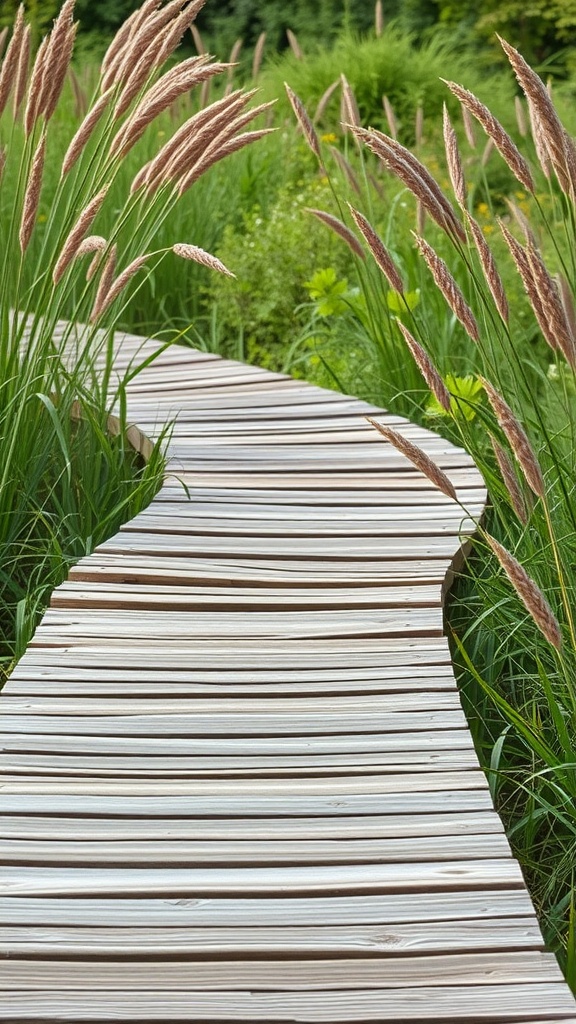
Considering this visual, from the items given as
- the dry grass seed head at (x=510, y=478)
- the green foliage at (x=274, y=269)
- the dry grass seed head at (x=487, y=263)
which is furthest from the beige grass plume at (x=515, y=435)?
the green foliage at (x=274, y=269)

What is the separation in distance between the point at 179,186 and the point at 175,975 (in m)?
1.97

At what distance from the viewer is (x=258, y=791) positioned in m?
1.99

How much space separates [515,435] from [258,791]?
2.31 feet

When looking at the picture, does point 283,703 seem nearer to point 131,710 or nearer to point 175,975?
point 131,710

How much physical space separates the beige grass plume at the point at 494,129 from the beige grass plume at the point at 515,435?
444 mm

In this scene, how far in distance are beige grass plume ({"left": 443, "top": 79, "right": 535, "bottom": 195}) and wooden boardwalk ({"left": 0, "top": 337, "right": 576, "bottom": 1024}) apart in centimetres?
93

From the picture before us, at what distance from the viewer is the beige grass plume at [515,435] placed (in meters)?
1.71

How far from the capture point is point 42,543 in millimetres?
3123

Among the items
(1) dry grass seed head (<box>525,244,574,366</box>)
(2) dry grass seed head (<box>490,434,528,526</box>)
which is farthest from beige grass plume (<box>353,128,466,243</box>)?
(2) dry grass seed head (<box>490,434,528,526</box>)

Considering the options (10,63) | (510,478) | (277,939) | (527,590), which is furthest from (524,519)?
(10,63)

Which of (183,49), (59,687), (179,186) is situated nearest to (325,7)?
(183,49)

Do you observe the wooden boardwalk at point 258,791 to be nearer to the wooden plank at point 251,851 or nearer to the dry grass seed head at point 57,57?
the wooden plank at point 251,851

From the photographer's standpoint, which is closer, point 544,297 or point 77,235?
point 544,297

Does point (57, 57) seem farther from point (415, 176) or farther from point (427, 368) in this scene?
point (427, 368)
